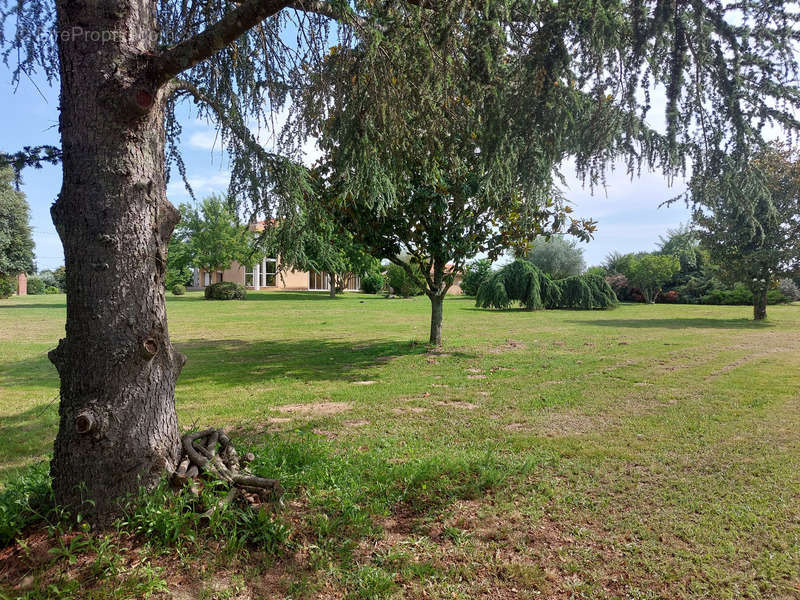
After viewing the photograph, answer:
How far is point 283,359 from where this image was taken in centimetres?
926

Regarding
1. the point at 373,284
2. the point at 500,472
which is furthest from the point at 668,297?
the point at 500,472

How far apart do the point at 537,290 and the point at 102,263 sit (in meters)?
23.8

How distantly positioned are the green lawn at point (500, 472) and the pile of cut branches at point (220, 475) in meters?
0.22

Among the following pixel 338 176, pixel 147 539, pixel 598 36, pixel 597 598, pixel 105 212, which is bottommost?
pixel 597 598

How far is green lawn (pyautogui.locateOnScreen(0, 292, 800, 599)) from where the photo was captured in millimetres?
2303

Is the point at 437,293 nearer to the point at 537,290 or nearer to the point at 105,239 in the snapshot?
the point at 105,239

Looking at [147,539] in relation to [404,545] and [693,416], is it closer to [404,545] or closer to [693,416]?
[404,545]

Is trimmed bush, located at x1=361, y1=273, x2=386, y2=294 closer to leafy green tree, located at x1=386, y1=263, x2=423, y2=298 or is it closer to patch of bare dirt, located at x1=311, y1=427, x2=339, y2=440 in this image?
leafy green tree, located at x1=386, y1=263, x2=423, y2=298

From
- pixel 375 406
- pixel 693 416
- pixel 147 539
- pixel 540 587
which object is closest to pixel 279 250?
pixel 375 406

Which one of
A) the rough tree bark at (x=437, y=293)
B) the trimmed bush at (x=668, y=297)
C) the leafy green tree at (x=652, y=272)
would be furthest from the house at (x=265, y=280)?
the rough tree bark at (x=437, y=293)

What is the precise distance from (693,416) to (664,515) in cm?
289

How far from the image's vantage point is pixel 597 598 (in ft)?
7.07

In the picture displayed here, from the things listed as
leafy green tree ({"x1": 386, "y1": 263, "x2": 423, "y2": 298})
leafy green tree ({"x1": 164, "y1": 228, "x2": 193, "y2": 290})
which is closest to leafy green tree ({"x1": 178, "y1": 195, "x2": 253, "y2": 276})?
leafy green tree ({"x1": 164, "y1": 228, "x2": 193, "y2": 290})

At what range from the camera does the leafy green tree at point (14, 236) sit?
85.0 feet
